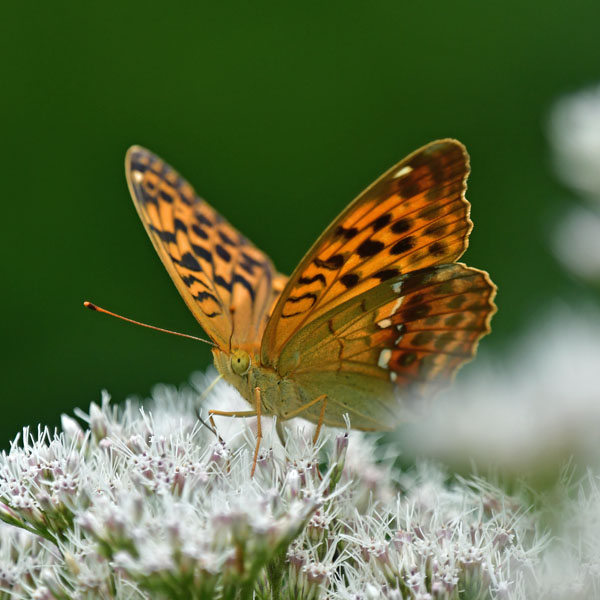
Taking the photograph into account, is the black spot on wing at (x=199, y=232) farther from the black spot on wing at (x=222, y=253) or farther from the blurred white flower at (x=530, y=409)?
the blurred white flower at (x=530, y=409)

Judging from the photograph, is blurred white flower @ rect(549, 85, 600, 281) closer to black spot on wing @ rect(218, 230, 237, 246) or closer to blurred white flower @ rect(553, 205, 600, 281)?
blurred white flower @ rect(553, 205, 600, 281)

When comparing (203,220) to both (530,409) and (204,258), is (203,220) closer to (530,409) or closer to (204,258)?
(204,258)

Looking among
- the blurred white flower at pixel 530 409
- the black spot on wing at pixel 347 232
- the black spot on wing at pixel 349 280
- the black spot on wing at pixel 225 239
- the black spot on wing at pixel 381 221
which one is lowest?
the blurred white flower at pixel 530 409

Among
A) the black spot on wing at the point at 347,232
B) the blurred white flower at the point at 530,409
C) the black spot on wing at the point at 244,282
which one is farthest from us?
the black spot on wing at the point at 244,282

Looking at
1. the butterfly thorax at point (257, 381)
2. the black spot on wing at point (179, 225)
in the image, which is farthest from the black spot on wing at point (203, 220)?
the butterfly thorax at point (257, 381)

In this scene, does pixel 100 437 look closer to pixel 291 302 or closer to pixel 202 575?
pixel 291 302

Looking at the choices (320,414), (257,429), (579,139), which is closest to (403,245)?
(320,414)
